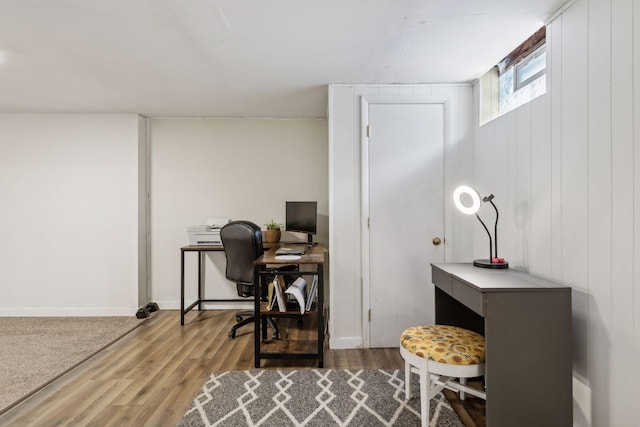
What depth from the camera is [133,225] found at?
3.77 metres

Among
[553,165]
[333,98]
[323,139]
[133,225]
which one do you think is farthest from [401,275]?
[133,225]

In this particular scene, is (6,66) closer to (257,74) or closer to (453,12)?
(257,74)

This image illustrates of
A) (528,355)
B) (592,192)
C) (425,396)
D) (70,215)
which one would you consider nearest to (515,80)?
(592,192)

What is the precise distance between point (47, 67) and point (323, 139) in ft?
8.45

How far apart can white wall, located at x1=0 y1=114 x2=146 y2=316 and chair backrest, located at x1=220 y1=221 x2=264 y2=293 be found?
4.53ft

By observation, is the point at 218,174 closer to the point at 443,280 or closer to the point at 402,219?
the point at 402,219

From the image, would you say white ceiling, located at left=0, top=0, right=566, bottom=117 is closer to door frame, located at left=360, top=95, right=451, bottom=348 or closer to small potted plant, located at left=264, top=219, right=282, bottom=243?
door frame, located at left=360, top=95, right=451, bottom=348

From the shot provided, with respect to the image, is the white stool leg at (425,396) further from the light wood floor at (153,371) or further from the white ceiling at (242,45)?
the white ceiling at (242,45)

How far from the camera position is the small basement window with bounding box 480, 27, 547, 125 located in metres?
2.07

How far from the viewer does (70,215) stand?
3.77 m

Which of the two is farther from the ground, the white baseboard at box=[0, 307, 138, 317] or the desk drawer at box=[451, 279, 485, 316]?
the desk drawer at box=[451, 279, 485, 316]

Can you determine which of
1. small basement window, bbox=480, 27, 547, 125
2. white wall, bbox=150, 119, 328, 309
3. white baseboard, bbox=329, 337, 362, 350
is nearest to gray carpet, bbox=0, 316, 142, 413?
white wall, bbox=150, 119, 328, 309

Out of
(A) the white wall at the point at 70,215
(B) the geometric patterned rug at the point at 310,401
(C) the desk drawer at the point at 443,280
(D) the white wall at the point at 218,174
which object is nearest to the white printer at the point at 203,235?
(D) the white wall at the point at 218,174

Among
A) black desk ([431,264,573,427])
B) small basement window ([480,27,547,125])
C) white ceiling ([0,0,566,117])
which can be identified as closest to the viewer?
black desk ([431,264,573,427])
